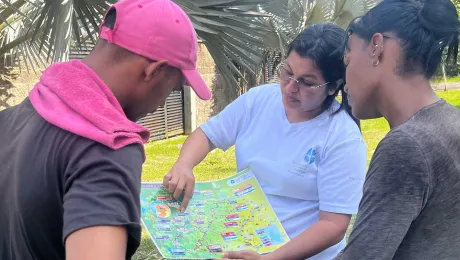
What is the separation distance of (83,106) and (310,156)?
114 cm

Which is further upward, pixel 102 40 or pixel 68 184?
pixel 102 40

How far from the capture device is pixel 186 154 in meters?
2.38

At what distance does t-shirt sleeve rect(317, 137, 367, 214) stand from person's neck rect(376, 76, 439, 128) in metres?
0.52

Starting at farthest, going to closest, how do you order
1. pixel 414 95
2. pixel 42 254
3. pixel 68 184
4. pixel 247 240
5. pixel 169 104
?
pixel 169 104 < pixel 247 240 < pixel 414 95 < pixel 42 254 < pixel 68 184

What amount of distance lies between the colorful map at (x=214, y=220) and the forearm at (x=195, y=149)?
0.21 m

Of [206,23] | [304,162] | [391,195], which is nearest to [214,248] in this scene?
[304,162]

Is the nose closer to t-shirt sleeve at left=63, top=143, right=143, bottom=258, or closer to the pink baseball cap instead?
the pink baseball cap

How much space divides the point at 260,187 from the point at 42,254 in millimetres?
A: 1107

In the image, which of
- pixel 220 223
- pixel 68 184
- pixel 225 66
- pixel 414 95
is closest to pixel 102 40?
pixel 68 184

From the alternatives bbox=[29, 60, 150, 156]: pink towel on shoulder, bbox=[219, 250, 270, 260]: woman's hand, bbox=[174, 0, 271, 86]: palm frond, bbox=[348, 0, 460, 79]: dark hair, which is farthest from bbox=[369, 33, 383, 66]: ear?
bbox=[174, 0, 271, 86]: palm frond

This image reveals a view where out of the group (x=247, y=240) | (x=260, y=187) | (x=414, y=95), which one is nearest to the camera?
(x=414, y=95)

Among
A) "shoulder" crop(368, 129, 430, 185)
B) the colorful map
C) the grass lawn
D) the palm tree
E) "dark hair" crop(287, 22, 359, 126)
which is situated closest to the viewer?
"shoulder" crop(368, 129, 430, 185)

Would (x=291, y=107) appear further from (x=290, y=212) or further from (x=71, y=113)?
(x=71, y=113)

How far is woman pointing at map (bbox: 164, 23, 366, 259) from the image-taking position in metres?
2.05
